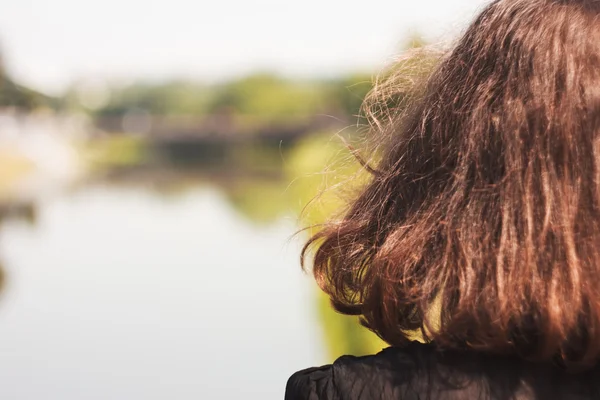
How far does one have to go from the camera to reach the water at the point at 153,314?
8.63 metres

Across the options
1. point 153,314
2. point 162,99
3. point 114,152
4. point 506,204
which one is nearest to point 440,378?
point 506,204

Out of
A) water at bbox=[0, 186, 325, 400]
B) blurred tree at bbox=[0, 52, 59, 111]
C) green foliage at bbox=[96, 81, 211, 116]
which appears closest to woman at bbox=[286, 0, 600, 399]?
water at bbox=[0, 186, 325, 400]

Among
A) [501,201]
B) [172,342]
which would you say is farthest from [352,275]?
[172,342]

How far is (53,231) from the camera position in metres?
22.3

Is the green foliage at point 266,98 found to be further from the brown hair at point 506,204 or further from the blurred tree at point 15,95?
the brown hair at point 506,204

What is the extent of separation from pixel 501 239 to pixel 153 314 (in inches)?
439

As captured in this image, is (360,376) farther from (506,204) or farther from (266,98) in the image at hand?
(266,98)

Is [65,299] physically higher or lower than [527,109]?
higher

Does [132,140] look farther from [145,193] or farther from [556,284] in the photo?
[556,284]

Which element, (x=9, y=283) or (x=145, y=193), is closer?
(x=9, y=283)

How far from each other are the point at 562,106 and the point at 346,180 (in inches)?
21.2

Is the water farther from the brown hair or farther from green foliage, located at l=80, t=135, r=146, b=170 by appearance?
green foliage, located at l=80, t=135, r=146, b=170

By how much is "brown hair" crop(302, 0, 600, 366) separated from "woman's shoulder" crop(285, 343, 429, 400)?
52mm

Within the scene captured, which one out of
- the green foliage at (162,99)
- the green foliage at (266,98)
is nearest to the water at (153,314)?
the green foliage at (162,99)
